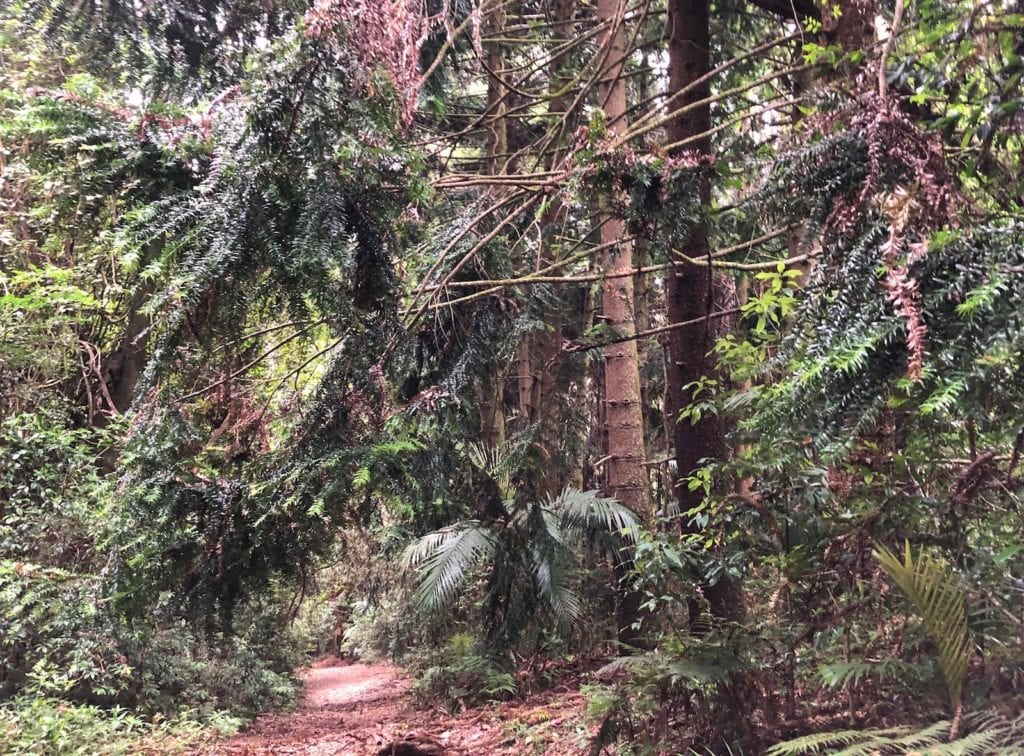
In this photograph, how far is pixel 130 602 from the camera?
3998mm

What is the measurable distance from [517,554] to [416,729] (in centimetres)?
254

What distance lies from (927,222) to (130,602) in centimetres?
453

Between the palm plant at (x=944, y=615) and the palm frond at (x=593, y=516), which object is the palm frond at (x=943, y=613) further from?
the palm frond at (x=593, y=516)

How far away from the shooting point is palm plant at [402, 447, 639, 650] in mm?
4902

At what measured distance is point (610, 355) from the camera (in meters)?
6.16

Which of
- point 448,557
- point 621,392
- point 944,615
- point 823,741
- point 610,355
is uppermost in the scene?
point 610,355

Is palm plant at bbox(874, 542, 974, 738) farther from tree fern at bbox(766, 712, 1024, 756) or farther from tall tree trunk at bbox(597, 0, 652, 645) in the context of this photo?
tall tree trunk at bbox(597, 0, 652, 645)

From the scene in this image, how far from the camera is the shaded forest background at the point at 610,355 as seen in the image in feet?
7.62

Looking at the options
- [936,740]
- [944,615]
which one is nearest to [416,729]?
[936,740]

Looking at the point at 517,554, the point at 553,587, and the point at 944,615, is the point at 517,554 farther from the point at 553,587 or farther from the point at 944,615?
the point at 944,615

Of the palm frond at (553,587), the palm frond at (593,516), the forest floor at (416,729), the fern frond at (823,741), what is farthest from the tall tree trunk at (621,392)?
the fern frond at (823,741)

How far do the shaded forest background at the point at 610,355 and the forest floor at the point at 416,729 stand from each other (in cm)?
70

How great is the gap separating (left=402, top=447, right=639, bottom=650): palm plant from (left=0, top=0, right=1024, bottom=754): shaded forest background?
0.09 feet

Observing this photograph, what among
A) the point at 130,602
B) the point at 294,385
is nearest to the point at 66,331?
the point at 294,385
